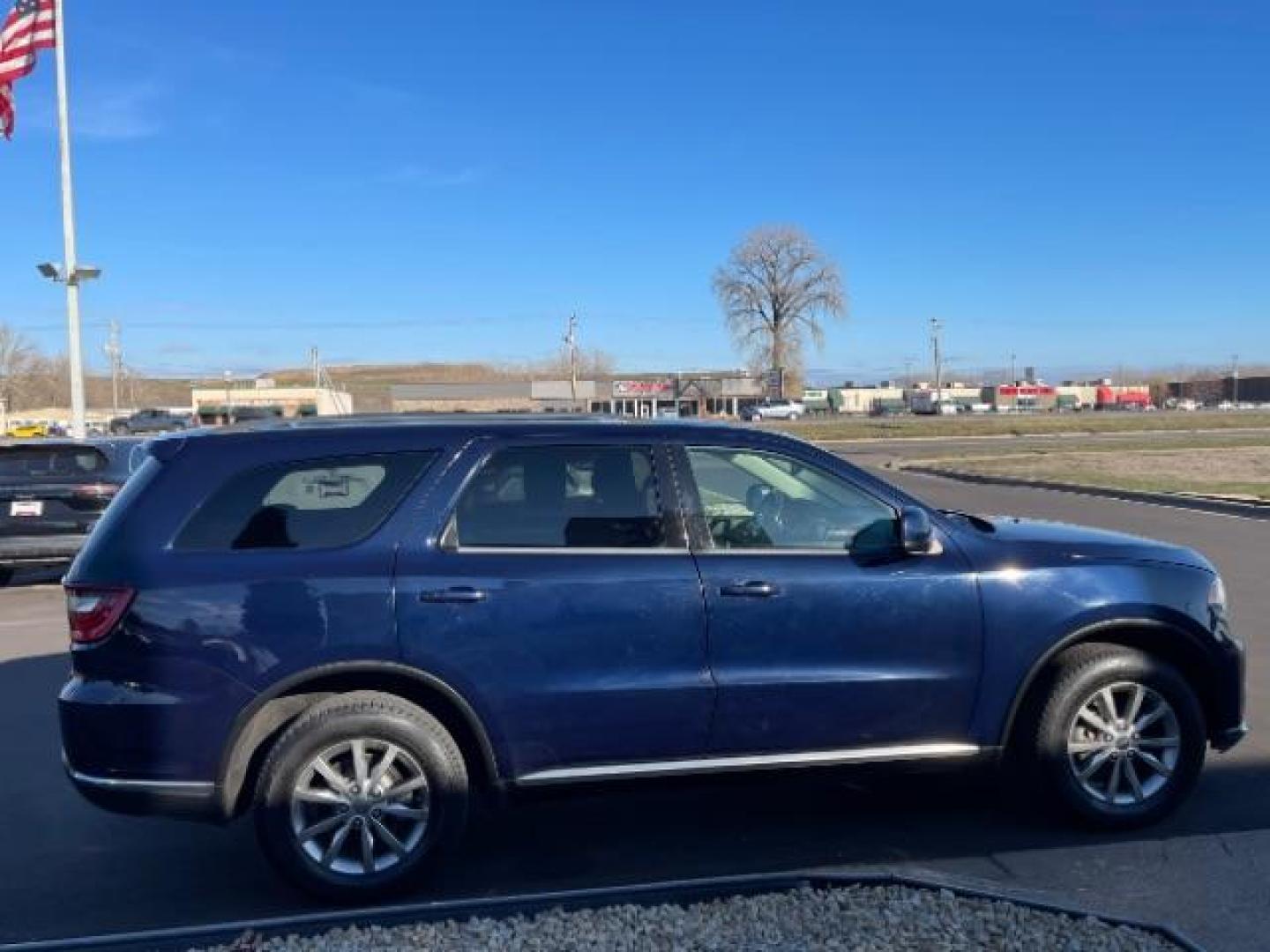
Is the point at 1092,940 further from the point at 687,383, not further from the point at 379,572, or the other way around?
the point at 687,383

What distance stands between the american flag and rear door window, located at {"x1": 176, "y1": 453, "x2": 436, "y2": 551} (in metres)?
18.9

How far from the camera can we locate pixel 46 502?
1117 centimetres

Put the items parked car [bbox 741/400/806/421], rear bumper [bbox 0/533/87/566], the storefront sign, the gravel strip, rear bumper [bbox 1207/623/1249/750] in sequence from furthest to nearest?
parked car [bbox 741/400/806/421], the storefront sign, rear bumper [bbox 0/533/87/566], rear bumper [bbox 1207/623/1249/750], the gravel strip

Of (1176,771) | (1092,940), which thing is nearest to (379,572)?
(1092,940)

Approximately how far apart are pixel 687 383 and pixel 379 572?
70.7 meters

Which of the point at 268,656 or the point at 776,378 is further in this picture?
the point at 776,378

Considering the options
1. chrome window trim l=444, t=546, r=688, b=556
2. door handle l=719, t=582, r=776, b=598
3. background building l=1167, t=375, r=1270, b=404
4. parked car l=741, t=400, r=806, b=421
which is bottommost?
door handle l=719, t=582, r=776, b=598

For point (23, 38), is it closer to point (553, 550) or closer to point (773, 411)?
point (553, 550)

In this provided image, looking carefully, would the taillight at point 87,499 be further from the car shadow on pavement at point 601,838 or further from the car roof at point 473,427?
the car roof at point 473,427

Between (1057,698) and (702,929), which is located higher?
(1057,698)

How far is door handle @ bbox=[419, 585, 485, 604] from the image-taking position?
159 inches

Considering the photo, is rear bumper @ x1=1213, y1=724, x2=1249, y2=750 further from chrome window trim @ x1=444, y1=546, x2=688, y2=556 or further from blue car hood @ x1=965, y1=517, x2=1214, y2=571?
chrome window trim @ x1=444, y1=546, x2=688, y2=556

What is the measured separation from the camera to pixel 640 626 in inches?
164

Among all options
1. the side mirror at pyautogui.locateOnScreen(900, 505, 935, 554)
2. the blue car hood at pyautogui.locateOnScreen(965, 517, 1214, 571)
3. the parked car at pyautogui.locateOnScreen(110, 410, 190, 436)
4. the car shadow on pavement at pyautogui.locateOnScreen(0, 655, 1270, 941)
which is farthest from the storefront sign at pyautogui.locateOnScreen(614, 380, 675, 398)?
the side mirror at pyautogui.locateOnScreen(900, 505, 935, 554)
